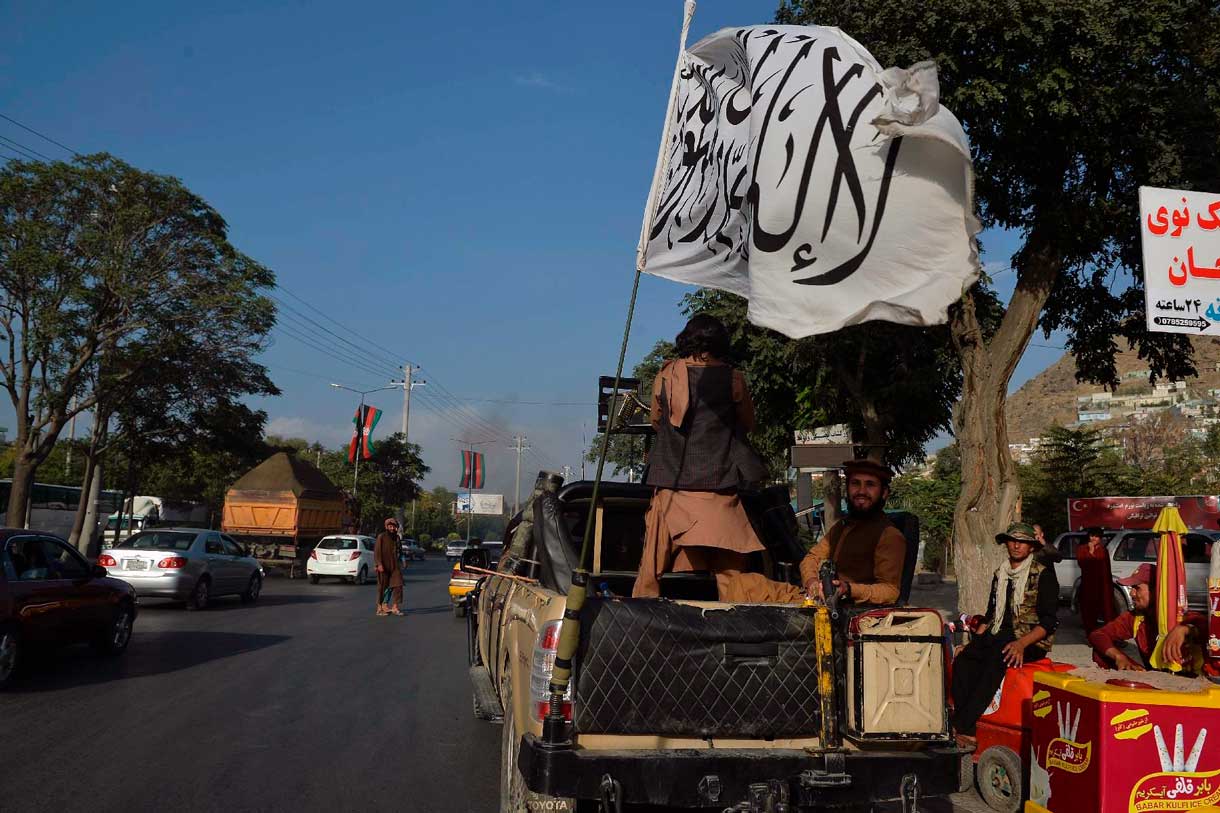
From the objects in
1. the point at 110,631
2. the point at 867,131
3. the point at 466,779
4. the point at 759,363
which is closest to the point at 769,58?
the point at 867,131

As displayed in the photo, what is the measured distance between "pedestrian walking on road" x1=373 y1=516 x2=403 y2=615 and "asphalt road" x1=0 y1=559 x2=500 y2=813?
4505 mm

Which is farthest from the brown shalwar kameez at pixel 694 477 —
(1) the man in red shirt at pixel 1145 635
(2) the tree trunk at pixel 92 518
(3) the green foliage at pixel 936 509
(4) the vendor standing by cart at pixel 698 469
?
(3) the green foliage at pixel 936 509

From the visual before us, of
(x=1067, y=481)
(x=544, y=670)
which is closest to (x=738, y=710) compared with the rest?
(x=544, y=670)

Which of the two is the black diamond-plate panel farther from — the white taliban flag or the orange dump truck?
the orange dump truck

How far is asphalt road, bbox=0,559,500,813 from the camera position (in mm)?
5461

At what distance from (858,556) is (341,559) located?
2552 centimetres

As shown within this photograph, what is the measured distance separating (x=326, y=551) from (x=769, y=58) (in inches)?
1047

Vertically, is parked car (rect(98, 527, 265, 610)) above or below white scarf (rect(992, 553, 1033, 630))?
below

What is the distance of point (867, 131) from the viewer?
150 inches

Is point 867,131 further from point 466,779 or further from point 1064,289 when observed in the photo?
point 1064,289

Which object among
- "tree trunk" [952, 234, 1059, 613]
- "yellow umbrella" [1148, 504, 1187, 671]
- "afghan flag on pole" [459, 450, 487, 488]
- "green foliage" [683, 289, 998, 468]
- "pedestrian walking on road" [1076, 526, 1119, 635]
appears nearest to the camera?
"yellow umbrella" [1148, 504, 1187, 671]

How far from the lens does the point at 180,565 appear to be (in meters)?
17.1

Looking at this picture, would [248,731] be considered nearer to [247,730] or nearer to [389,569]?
[247,730]

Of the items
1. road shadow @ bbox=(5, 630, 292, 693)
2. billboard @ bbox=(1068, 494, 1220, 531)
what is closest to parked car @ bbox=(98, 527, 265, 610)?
road shadow @ bbox=(5, 630, 292, 693)
